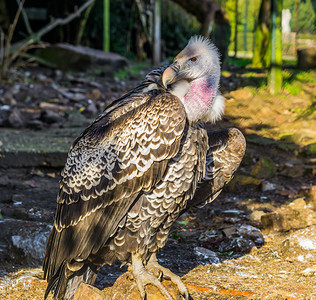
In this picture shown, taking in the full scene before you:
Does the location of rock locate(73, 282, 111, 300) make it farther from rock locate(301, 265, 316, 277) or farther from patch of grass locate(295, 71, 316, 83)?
patch of grass locate(295, 71, 316, 83)

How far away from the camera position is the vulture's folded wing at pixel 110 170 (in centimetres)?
326

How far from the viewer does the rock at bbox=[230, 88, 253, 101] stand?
859 cm

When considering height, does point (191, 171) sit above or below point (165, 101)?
below

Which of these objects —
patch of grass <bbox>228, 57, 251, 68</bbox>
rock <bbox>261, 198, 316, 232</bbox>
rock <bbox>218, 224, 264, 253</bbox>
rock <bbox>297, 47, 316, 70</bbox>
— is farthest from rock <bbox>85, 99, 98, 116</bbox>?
rock <bbox>218, 224, 264, 253</bbox>

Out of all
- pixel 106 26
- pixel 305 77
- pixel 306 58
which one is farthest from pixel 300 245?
pixel 106 26

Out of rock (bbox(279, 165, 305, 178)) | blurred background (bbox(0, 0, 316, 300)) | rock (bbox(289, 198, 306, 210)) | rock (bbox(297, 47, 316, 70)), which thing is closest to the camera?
blurred background (bbox(0, 0, 316, 300))

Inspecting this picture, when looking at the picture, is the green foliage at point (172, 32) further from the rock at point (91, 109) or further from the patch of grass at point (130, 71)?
the rock at point (91, 109)

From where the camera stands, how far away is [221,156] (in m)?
3.93

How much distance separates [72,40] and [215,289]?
13.4 m

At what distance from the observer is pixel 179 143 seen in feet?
10.8

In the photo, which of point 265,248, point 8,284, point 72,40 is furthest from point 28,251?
point 72,40

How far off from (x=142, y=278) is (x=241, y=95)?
18.9 ft

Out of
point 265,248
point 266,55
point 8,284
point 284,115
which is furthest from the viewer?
point 266,55

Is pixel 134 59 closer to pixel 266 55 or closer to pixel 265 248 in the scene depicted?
pixel 266 55
